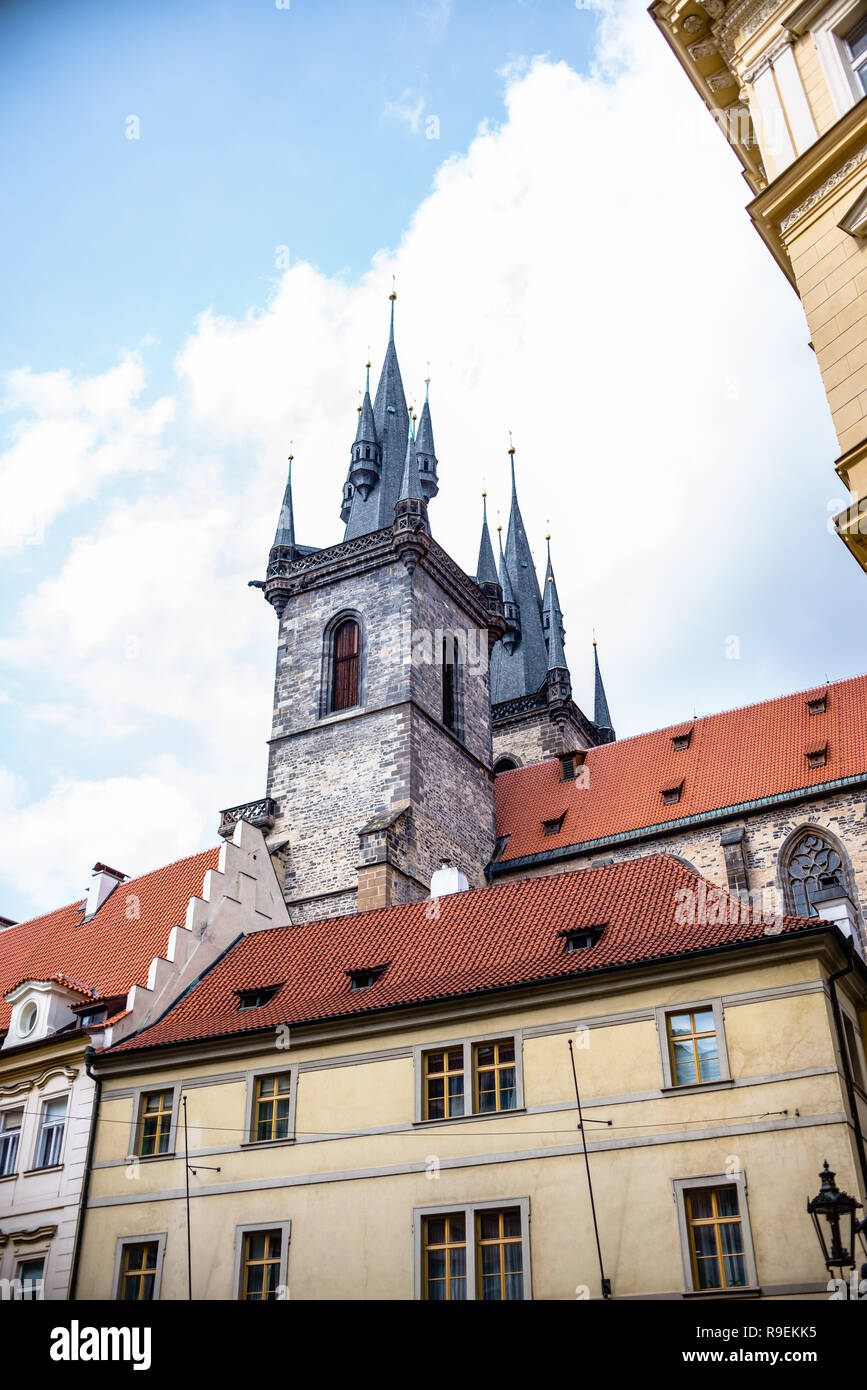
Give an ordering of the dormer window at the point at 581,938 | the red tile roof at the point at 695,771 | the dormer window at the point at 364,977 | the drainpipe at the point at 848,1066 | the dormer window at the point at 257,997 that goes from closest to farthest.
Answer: the drainpipe at the point at 848,1066 → the dormer window at the point at 581,938 → the dormer window at the point at 364,977 → the dormer window at the point at 257,997 → the red tile roof at the point at 695,771

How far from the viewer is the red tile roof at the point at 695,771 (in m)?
28.1

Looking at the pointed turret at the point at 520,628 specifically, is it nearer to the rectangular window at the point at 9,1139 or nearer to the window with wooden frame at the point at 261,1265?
the rectangular window at the point at 9,1139

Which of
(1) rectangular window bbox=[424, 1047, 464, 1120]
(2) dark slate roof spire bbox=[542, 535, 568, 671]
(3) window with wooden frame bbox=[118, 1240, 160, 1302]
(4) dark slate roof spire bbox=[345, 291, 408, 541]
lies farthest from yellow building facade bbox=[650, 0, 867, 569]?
(2) dark slate roof spire bbox=[542, 535, 568, 671]

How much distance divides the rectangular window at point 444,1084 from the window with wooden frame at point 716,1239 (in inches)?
123

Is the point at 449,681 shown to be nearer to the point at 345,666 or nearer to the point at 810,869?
the point at 345,666

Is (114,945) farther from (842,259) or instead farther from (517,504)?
(517,504)

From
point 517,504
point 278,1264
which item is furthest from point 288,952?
point 517,504

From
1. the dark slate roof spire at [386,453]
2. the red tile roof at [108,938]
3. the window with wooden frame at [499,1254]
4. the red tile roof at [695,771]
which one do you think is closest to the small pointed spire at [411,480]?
the dark slate roof spire at [386,453]

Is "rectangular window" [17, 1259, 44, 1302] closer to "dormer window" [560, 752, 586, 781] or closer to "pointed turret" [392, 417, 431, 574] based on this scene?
"pointed turret" [392, 417, 431, 574]

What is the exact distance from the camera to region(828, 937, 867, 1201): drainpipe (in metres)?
13.5

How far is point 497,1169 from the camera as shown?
48.9 feet

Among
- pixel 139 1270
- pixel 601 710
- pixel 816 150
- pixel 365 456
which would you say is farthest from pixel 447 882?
pixel 601 710

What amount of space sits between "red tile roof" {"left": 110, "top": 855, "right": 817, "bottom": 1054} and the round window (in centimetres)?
241

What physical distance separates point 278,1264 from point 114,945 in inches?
377
